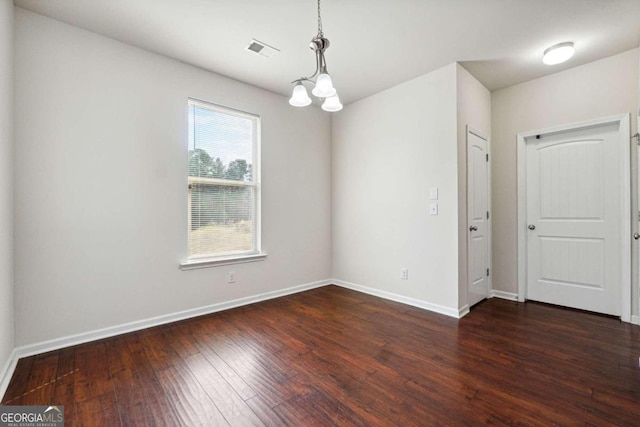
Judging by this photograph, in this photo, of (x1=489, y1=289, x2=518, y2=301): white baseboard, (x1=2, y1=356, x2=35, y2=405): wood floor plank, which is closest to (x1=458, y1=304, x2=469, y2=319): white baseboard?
(x1=489, y1=289, x2=518, y2=301): white baseboard

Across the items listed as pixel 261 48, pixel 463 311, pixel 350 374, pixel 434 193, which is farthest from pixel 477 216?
pixel 261 48

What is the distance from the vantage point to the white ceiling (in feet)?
Result: 7.10

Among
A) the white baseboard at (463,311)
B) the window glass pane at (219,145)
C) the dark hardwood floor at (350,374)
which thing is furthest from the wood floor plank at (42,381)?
the white baseboard at (463,311)

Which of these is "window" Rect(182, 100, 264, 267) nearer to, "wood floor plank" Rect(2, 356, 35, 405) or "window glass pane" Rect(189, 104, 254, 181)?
"window glass pane" Rect(189, 104, 254, 181)

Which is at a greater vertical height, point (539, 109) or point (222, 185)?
point (539, 109)

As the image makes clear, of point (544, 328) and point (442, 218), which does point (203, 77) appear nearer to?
point (442, 218)

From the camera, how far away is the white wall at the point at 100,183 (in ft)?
7.25

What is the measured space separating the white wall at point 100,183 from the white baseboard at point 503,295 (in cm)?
322

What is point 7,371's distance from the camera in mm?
1882

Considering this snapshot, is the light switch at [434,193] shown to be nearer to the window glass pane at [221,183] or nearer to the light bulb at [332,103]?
the light bulb at [332,103]

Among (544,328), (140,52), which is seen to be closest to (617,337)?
(544,328)

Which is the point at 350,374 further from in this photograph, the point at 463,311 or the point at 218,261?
→ the point at 218,261

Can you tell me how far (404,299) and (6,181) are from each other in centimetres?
383

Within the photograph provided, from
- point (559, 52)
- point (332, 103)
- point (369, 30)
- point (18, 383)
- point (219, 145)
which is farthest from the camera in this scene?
point (219, 145)
